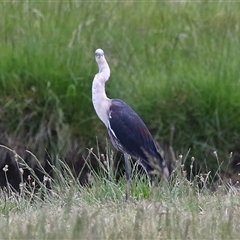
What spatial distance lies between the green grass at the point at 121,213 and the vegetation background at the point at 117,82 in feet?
0.06

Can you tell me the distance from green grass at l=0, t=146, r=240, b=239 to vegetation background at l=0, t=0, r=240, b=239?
2 centimetres

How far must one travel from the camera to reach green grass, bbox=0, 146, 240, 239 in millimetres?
3699

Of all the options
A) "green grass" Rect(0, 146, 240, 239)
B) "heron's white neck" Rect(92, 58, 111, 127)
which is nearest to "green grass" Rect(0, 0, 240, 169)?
"green grass" Rect(0, 146, 240, 239)

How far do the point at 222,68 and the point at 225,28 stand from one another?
3.23ft

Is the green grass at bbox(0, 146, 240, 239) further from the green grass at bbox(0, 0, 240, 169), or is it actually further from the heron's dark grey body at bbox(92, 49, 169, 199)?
the green grass at bbox(0, 0, 240, 169)

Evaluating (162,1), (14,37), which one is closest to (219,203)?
(14,37)

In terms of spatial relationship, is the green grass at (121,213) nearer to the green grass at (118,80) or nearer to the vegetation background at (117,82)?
the vegetation background at (117,82)

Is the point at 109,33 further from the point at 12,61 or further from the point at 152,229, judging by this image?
the point at 152,229

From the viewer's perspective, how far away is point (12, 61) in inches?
267

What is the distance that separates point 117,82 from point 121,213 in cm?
249

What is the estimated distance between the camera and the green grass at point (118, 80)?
6516 mm

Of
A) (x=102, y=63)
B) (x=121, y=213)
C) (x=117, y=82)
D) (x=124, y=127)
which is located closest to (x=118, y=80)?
(x=117, y=82)

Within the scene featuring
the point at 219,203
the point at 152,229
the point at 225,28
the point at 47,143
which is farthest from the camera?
the point at 225,28

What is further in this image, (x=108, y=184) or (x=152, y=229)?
(x=108, y=184)
